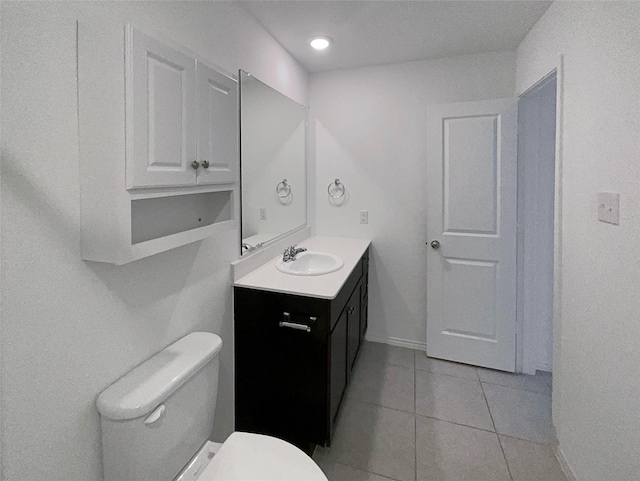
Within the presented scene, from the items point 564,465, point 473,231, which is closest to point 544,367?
point 564,465

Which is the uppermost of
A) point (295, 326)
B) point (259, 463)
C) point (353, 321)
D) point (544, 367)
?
point (295, 326)

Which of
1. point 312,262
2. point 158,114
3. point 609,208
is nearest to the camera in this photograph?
point 158,114

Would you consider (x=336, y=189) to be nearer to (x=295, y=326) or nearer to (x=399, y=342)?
(x=399, y=342)

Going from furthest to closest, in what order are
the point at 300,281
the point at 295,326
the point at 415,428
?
the point at 415,428 < the point at 300,281 < the point at 295,326

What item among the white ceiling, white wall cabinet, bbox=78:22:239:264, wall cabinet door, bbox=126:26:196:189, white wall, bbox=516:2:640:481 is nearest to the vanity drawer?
white wall cabinet, bbox=78:22:239:264

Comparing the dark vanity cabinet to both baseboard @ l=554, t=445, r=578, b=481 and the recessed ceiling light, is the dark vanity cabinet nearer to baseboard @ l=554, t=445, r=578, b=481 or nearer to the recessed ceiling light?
baseboard @ l=554, t=445, r=578, b=481

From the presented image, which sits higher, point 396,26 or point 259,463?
point 396,26

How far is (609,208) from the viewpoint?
4.27 ft

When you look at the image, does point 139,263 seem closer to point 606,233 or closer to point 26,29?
point 26,29

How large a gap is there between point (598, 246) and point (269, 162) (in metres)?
1.80

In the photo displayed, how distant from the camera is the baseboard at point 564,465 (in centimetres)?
161

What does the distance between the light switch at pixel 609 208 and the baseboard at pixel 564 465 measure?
120 centimetres

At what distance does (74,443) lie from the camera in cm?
100

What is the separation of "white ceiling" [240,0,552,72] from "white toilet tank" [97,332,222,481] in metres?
1.82
